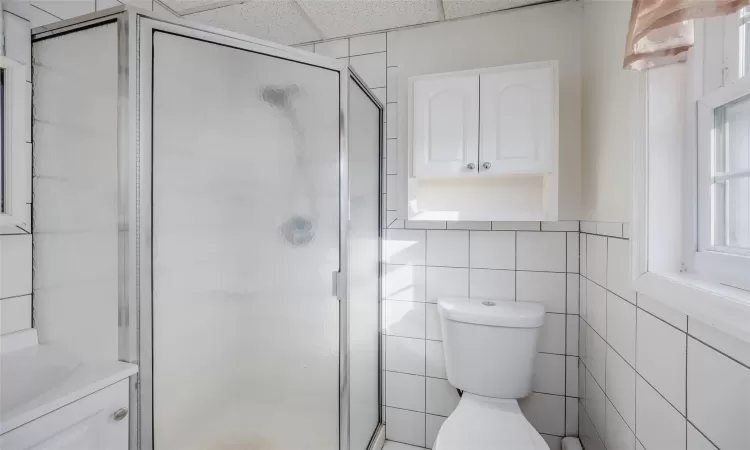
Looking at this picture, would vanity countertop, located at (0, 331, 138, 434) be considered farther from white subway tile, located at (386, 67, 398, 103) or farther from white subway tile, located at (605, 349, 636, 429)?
white subway tile, located at (386, 67, 398, 103)

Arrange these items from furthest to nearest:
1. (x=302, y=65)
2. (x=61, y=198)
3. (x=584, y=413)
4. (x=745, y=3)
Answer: (x=584, y=413), (x=302, y=65), (x=61, y=198), (x=745, y=3)

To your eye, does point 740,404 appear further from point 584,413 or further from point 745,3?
point 584,413

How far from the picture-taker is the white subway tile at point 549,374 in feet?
4.81

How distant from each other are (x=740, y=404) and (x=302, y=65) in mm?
1360

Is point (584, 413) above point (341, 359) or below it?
below

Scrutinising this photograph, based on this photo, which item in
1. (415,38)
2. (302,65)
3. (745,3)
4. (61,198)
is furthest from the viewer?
(415,38)

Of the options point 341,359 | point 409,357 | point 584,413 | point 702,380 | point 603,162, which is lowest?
point 584,413

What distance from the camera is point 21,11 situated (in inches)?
39.9

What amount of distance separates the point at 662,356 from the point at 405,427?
49.5 inches

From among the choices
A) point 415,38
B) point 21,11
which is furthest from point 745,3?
point 21,11

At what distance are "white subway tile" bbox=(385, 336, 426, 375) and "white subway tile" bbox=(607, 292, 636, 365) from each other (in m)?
0.81

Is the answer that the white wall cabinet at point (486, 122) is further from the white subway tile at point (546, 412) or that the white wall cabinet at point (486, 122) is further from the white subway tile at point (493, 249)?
the white subway tile at point (546, 412)

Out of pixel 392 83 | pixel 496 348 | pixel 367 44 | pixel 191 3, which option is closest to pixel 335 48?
pixel 367 44

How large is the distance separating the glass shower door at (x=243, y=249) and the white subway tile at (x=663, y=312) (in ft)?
3.10
